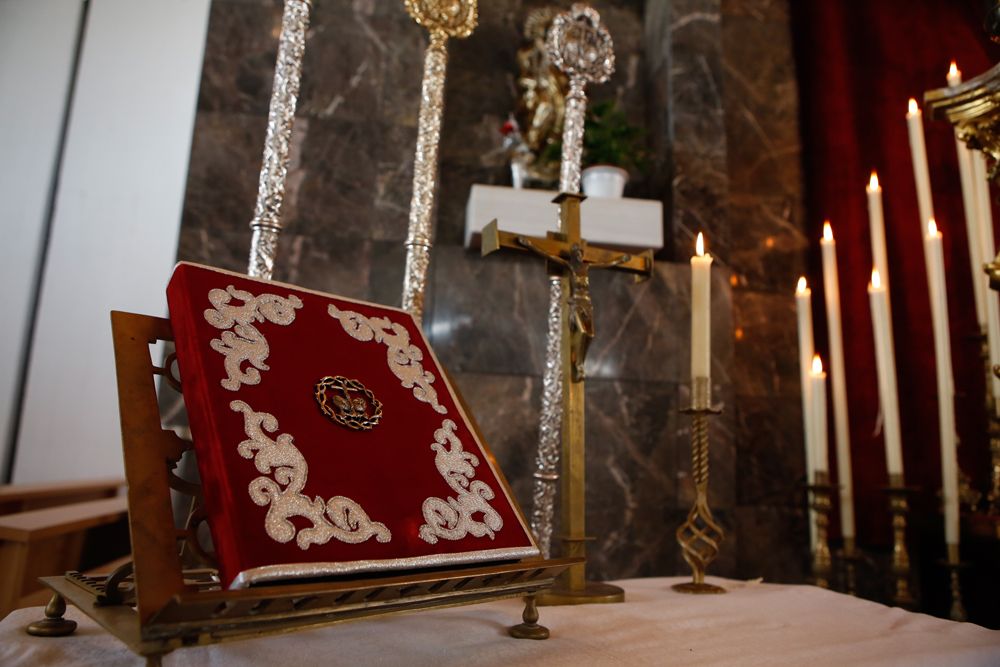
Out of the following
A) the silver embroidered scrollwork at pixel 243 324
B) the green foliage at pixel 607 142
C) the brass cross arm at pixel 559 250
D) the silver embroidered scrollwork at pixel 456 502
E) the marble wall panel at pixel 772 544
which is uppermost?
the green foliage at pixel 607 142

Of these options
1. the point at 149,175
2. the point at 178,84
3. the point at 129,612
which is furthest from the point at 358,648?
the point at 178,84

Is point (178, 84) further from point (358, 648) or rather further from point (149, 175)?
point (358, 648)

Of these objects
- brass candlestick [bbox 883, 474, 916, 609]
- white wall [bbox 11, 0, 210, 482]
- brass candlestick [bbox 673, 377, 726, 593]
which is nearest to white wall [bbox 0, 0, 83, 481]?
white wall [bbox 11, 0, 210, 482]

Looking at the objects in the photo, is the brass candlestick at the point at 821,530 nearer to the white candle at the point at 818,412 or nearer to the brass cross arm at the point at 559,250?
the white candle at the point at 818,412

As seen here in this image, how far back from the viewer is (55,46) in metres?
3.02

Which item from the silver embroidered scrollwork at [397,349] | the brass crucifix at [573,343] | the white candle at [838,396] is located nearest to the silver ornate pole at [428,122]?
the brass crucifix at [573,343]

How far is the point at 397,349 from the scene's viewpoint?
120 centimetres

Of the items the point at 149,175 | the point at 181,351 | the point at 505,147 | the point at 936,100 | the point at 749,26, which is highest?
the point at 749,26

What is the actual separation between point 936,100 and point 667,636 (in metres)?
1.33

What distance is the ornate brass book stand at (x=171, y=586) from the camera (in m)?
0.69

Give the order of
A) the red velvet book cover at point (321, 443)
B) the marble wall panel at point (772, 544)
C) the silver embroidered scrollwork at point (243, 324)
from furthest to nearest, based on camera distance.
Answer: the marble wall panel at point (772, 544) → the silver embroidered scrollwork at point (243, 324) → the red velvet book cover at point (321, 443)

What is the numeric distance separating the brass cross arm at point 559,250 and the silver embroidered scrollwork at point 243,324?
46 centimetres

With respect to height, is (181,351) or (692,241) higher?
(692,241)

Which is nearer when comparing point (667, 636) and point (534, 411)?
point (667, 636)
